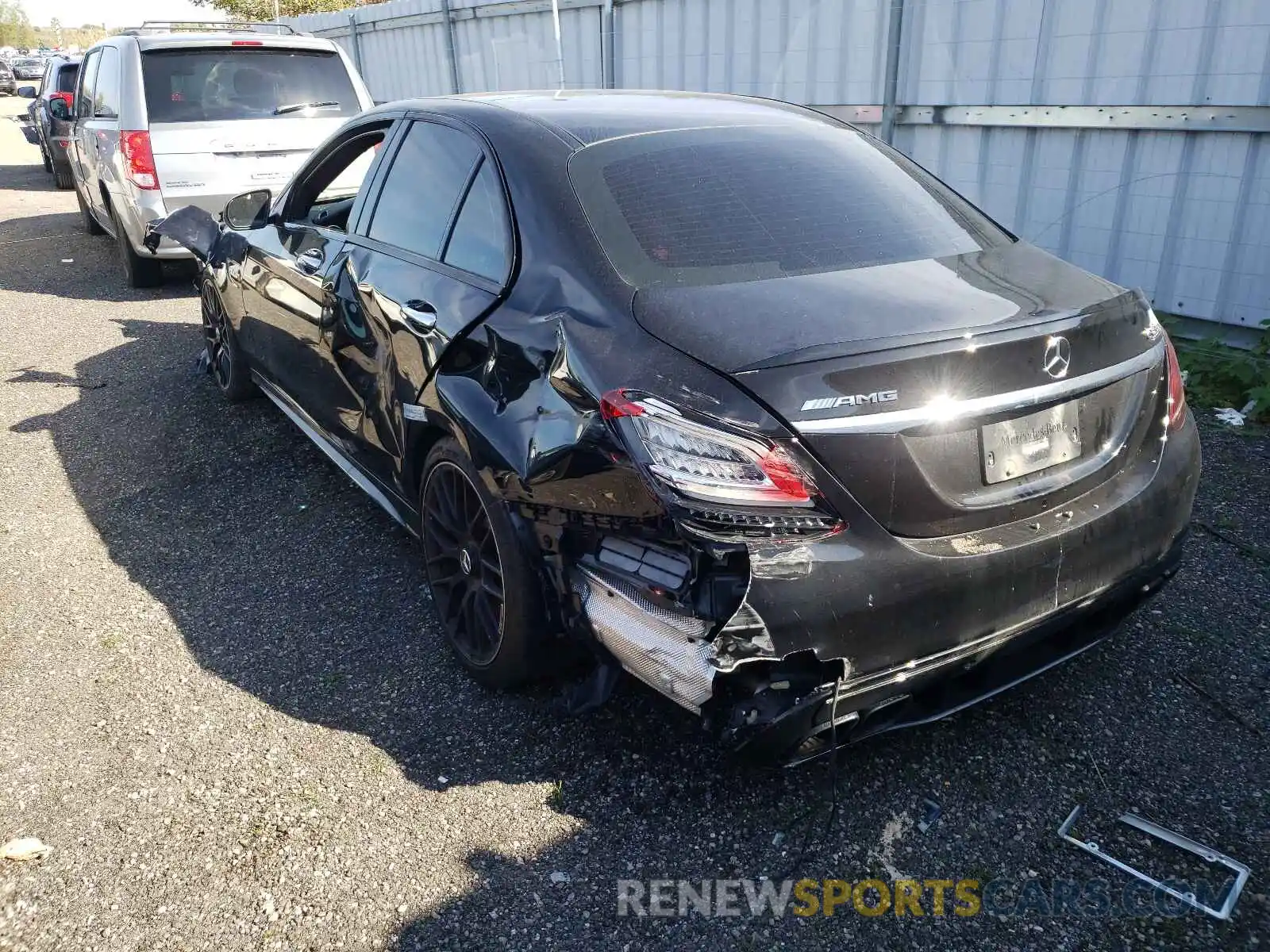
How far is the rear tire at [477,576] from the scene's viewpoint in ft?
8.90

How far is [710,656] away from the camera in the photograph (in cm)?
213

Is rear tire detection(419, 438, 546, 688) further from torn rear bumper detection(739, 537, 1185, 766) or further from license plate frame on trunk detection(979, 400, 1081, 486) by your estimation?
license plate frame on trunk detection(979, 400, 1081, 486)

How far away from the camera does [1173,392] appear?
2.75 metres

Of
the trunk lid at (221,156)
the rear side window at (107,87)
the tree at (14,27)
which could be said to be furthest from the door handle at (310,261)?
the tree at (14,27)

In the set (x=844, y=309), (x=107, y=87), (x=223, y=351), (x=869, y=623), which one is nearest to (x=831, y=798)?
(x=869, y=623)

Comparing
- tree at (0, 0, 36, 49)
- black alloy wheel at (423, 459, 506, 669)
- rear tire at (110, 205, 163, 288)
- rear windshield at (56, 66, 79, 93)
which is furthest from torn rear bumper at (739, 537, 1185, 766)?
tree at (0, 0, 36, 49)

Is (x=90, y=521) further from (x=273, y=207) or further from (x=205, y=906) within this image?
(x=205, y=906)

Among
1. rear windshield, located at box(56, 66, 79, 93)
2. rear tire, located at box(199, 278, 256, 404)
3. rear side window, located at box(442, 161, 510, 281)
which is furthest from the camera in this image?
rear windshield, located at box(56, 66, 79, 93)

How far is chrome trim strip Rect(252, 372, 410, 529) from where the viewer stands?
3.68 m

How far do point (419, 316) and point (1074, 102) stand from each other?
14.9 feet

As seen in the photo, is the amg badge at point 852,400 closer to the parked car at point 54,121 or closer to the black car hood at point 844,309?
the black car hood at point 844,309

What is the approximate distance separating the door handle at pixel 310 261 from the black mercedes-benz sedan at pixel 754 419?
0.57 metres

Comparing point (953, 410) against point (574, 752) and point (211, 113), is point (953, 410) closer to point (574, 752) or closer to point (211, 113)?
point (574, 752)

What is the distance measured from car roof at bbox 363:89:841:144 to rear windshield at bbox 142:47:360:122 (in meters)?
5.00
